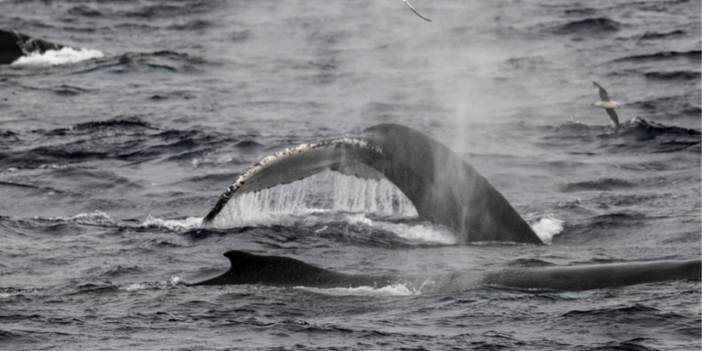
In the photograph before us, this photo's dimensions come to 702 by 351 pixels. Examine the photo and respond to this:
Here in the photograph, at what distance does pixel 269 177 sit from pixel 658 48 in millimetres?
20684

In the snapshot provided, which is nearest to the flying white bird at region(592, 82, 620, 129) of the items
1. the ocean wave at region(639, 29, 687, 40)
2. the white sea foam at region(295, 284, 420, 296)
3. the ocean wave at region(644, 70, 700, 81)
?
the ocean wave at region(644, 70, 700, 81)

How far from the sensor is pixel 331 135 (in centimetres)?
2481

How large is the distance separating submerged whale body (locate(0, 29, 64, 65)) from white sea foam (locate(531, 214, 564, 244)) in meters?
19.3

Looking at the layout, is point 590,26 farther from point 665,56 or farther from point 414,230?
point 414,230

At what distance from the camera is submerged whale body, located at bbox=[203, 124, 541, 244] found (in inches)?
569

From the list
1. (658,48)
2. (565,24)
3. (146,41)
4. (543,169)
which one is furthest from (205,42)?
(543,169)

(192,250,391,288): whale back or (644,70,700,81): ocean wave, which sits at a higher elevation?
(644,70,700,81): ocean wave

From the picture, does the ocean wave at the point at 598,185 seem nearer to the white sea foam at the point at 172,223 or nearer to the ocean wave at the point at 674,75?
the white sea foam at the point at 172,223

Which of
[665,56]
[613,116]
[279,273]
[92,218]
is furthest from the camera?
[665,56]

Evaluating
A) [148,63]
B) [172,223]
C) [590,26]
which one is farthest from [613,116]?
[590,26]

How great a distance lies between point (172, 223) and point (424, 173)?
13.4 feet

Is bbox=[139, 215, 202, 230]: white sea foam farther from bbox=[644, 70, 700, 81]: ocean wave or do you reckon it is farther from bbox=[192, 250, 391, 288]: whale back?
bbox=[644, 70, 700, 81]: ocean wave

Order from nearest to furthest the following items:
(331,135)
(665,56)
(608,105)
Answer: (608,105) < (331,135) < (665,56)

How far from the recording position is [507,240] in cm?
1493
